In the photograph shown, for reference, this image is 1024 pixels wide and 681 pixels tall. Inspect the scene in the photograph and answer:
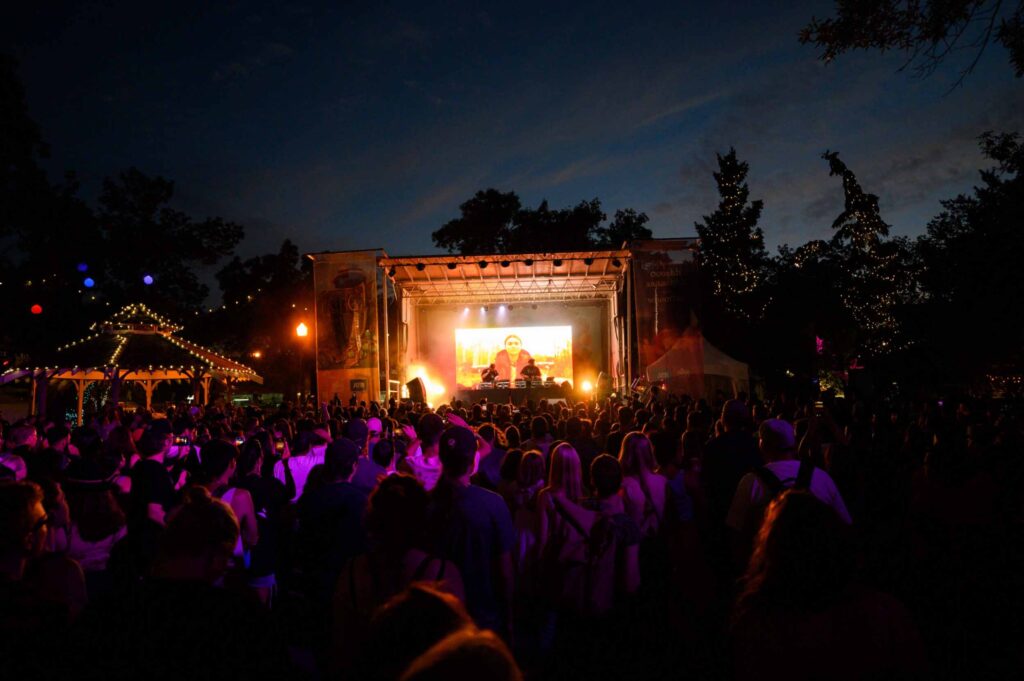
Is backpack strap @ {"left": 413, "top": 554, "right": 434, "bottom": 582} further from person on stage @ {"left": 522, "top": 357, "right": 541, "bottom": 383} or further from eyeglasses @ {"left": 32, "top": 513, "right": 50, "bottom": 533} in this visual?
person on stage @ {"left": 522, "top": 357, "right": 541, "bottom": 383}

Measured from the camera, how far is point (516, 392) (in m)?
23.1

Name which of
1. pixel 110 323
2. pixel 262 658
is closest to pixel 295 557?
pixel 262 658

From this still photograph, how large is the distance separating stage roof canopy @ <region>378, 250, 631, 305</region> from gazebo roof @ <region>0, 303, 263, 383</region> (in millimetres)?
6712

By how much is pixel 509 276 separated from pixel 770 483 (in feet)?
69.0

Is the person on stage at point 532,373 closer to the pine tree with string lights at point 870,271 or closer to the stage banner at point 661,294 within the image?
the stage banner at point 661,294

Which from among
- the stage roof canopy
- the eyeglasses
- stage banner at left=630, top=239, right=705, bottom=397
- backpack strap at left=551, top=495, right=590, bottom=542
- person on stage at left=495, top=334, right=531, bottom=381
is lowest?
backpack strap at left=551, top=495, right=590, bottom=542

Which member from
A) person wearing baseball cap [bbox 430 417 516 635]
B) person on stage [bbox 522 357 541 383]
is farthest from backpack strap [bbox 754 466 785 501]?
person on stage [bbox 522 357 541 383]

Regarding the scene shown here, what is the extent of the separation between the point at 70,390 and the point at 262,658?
26906 mm

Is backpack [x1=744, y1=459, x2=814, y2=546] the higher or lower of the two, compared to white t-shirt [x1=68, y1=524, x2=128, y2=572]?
higher

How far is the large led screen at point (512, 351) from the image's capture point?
27219 mm

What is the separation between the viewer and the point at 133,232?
101ft

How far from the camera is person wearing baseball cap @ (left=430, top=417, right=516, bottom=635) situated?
2809 millimetres

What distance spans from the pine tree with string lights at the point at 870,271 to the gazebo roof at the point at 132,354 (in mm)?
22117

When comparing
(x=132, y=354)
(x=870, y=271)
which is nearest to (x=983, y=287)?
(x=870, y=271)
